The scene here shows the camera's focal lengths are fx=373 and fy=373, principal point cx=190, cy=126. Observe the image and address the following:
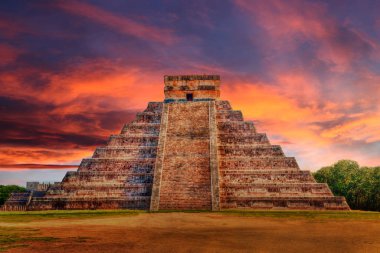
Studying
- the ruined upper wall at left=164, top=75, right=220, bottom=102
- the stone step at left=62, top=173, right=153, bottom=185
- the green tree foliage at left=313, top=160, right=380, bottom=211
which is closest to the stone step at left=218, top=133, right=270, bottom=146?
the stone step at left=62, top=173, right=153, bottom=185

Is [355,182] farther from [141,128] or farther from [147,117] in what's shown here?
[141,128]

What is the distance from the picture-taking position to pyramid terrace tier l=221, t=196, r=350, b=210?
20.0 metres

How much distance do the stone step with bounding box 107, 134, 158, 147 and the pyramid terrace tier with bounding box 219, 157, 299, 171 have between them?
524 cm

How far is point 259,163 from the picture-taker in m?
23.2

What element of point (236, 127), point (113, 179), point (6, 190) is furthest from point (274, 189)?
point (6, 190)

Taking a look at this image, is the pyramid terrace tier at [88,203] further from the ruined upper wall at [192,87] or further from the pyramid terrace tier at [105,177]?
the ruined upper wall at [192,87]

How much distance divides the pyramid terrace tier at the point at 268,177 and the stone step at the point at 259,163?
29.2 inches

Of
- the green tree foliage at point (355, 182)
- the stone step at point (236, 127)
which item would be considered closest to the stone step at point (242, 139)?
the stone step at point (236, 127)

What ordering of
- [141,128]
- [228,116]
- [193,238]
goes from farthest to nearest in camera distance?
[228,116] < [141,128] < [193,238]

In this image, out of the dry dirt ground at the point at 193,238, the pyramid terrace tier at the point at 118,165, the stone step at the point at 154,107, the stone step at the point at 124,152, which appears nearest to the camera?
the dry dirt ground at the point at 193,238

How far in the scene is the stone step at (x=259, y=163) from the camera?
904 inches

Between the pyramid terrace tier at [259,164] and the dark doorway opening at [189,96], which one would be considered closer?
the pyramid terrace tier at [259,164]

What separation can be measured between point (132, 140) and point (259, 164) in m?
8.89

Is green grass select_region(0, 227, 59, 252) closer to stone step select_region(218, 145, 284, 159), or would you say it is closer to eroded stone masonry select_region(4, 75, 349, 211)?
eroded stone masonry select_region(4, 75, 349, 211)
